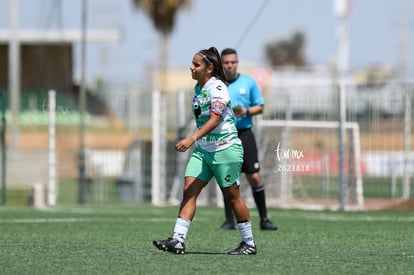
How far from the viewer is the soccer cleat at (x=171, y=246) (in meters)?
10.4

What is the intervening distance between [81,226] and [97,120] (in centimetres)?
2341

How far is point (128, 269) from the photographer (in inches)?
361

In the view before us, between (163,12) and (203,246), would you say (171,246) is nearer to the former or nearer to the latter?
(203,246)

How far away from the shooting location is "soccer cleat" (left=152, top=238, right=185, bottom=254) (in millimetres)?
10391

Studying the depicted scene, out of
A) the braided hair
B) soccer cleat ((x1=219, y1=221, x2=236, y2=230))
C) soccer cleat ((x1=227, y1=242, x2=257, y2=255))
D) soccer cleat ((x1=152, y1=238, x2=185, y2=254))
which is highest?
the braided hair

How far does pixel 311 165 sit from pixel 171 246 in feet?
40.5

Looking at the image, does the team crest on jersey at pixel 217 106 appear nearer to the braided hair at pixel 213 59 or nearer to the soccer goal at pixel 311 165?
the braided hair at pixel 213 59

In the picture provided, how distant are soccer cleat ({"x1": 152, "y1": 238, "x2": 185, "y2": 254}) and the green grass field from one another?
0.08 metres

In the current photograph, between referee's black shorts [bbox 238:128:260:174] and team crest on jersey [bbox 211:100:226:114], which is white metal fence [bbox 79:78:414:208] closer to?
referee's black shorts [bbox 238:128:260:174]

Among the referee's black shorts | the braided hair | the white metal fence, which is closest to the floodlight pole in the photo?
the white metal fence

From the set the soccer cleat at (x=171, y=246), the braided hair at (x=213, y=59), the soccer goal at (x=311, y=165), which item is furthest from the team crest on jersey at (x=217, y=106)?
the soccer goal at (x=311, y=165)

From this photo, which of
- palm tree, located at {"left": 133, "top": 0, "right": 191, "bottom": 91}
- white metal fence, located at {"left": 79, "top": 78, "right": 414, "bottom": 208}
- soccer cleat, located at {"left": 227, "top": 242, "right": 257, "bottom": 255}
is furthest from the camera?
palm tree, located at {"left": 133, "top": 0, "right": 191, "bottom": 91}

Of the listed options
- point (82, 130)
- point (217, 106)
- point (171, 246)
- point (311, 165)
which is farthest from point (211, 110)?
point (82, 130)

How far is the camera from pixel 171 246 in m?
10.4
